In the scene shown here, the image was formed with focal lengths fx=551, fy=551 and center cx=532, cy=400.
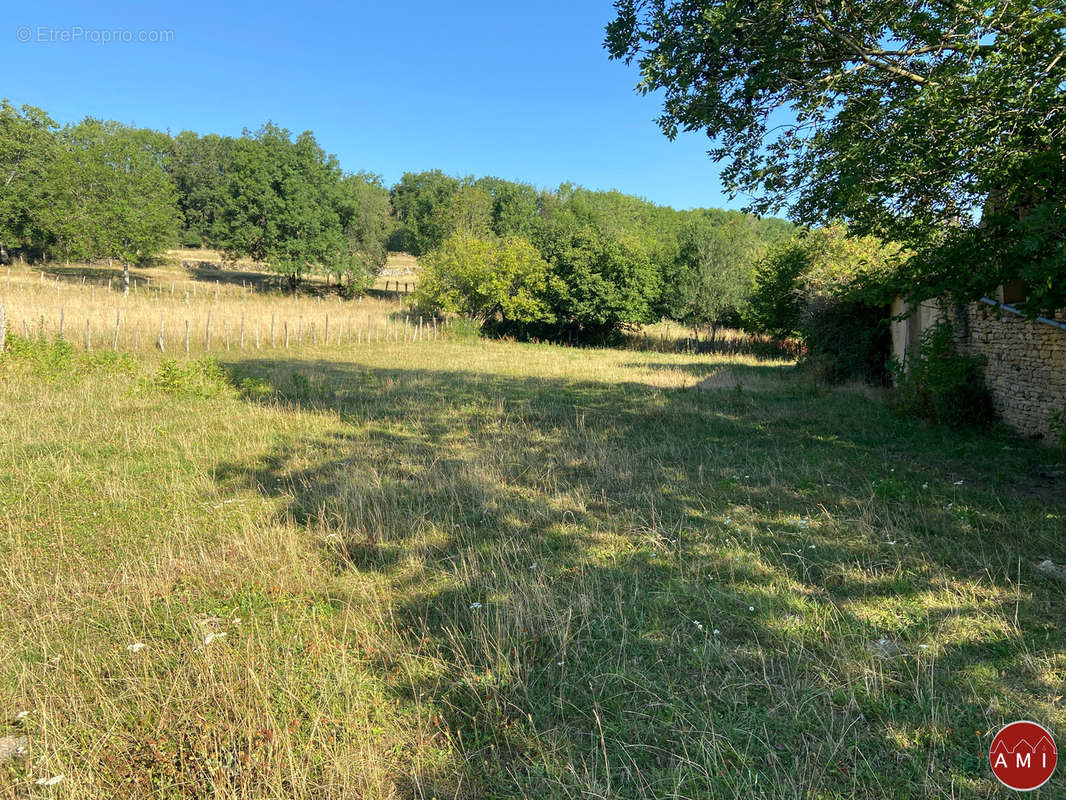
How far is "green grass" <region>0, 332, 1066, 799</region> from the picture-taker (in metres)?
2.65

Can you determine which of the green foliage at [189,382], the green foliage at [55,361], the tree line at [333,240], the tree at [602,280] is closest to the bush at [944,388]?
the green foliage at [189,382]

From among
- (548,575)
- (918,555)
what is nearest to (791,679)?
(548,575)

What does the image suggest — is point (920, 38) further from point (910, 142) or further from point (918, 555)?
point (918, 555)

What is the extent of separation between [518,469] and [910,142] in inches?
232

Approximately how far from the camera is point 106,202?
128 feet

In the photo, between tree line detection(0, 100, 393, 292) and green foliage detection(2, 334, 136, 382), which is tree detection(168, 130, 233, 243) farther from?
green foliage detection(2, 334, 136, 382)

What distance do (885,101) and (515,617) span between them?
7.77m

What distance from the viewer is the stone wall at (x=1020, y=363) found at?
30.4 ft

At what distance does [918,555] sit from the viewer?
16.1ft

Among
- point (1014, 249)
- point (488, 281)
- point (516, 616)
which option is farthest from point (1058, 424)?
point (488, 281)

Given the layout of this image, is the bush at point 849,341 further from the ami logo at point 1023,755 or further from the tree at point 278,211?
the tree at point 278,211

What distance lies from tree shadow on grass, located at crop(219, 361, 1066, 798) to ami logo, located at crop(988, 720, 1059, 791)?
8 cm

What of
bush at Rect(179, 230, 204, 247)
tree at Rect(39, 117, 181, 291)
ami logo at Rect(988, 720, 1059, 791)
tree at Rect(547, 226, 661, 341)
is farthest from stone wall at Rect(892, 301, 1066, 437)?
bush at Rect(179, 230, 204, 247)

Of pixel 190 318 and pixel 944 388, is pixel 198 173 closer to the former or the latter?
pixel 190 318
